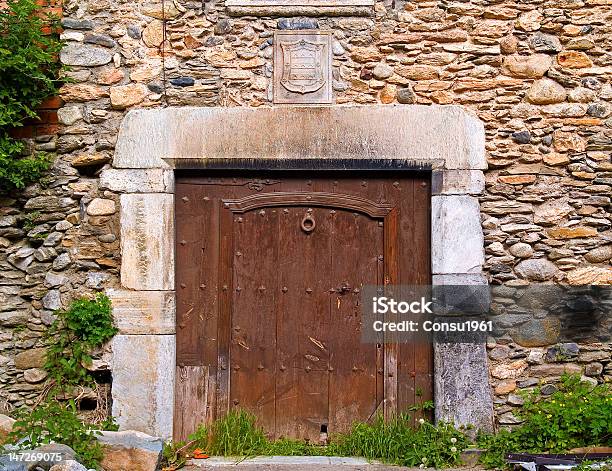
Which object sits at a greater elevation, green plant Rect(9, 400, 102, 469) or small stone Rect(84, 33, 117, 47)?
small stone Rect(84, 33, 117, 47)

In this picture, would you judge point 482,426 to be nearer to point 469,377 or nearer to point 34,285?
point 469,377

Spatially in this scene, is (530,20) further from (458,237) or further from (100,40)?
(100,40)

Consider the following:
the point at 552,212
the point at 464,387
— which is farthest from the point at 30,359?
the point at 552,212

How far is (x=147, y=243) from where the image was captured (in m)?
4.35

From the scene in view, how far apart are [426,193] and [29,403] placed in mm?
2905

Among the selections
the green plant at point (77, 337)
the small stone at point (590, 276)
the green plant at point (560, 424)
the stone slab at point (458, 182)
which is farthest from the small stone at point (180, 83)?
the green plant at point (560, 424)

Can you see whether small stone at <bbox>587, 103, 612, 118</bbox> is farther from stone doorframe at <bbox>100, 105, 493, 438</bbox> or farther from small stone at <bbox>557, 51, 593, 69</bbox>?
stone doorframe at <bbox>100, 105, 493, 438</bbox>

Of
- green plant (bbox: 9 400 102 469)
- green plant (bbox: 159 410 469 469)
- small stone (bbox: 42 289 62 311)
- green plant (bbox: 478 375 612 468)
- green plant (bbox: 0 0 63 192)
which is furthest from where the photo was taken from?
small stone (bbox: 42 289 62 311)

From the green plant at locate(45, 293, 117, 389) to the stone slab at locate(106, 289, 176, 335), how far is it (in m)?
0.05

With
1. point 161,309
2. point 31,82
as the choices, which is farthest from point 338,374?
point 31,82

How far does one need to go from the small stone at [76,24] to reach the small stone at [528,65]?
2.71 m

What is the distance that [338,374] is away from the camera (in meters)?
Answer: 4.45

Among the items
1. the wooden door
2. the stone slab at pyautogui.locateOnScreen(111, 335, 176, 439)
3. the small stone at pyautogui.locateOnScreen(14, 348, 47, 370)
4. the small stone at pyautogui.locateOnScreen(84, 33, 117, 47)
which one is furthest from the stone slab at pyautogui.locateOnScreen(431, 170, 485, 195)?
the small stone at pyautogui.locateOnScreen(14, 348, 47, 370)

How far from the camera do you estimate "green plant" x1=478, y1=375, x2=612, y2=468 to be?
4.02 metres
